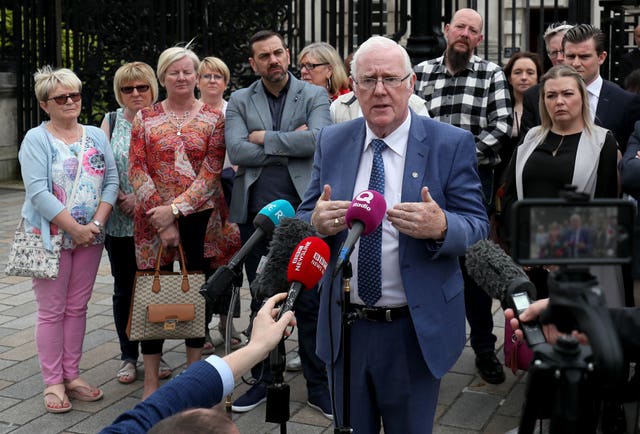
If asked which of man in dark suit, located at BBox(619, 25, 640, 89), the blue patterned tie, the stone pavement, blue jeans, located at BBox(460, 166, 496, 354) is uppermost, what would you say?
man in dark suit, located at BBox(619, 25, 640, 89)

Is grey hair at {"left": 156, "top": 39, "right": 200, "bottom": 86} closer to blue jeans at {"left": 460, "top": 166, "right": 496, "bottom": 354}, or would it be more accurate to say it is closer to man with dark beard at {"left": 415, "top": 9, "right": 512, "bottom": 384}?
man with dark beard at {"left": 415, "top": 9, "right": 512, "bottom": 384}

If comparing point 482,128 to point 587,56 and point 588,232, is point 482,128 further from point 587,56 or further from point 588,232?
point 588,232

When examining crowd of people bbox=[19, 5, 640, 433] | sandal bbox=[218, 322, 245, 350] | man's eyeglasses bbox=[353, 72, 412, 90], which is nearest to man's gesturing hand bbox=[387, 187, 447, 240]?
man's eyeglasses bbox=[353, 72, 412, 90]

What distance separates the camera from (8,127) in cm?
1503

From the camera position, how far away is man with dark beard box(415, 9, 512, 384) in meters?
6.30

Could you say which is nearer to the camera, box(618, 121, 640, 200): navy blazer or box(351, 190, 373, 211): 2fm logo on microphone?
box(351, 190, 373, 211): 2fm logo on microphone

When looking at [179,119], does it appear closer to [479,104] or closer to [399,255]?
[479,104]

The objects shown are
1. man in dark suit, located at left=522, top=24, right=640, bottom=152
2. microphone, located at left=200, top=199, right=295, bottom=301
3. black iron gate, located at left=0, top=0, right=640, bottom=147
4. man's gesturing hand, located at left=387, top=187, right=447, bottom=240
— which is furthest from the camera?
black iron gate, located at left=0, top=0, right=640, bottom=147

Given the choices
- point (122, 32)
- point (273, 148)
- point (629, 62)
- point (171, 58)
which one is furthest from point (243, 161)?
point (122, 32)

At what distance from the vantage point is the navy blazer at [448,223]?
3.51m

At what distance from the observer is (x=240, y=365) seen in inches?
113

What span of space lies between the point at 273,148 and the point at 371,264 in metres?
2.47

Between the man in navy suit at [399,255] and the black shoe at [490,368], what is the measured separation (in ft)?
8.25

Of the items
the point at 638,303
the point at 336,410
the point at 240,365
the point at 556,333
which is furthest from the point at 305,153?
the point at 556,333
